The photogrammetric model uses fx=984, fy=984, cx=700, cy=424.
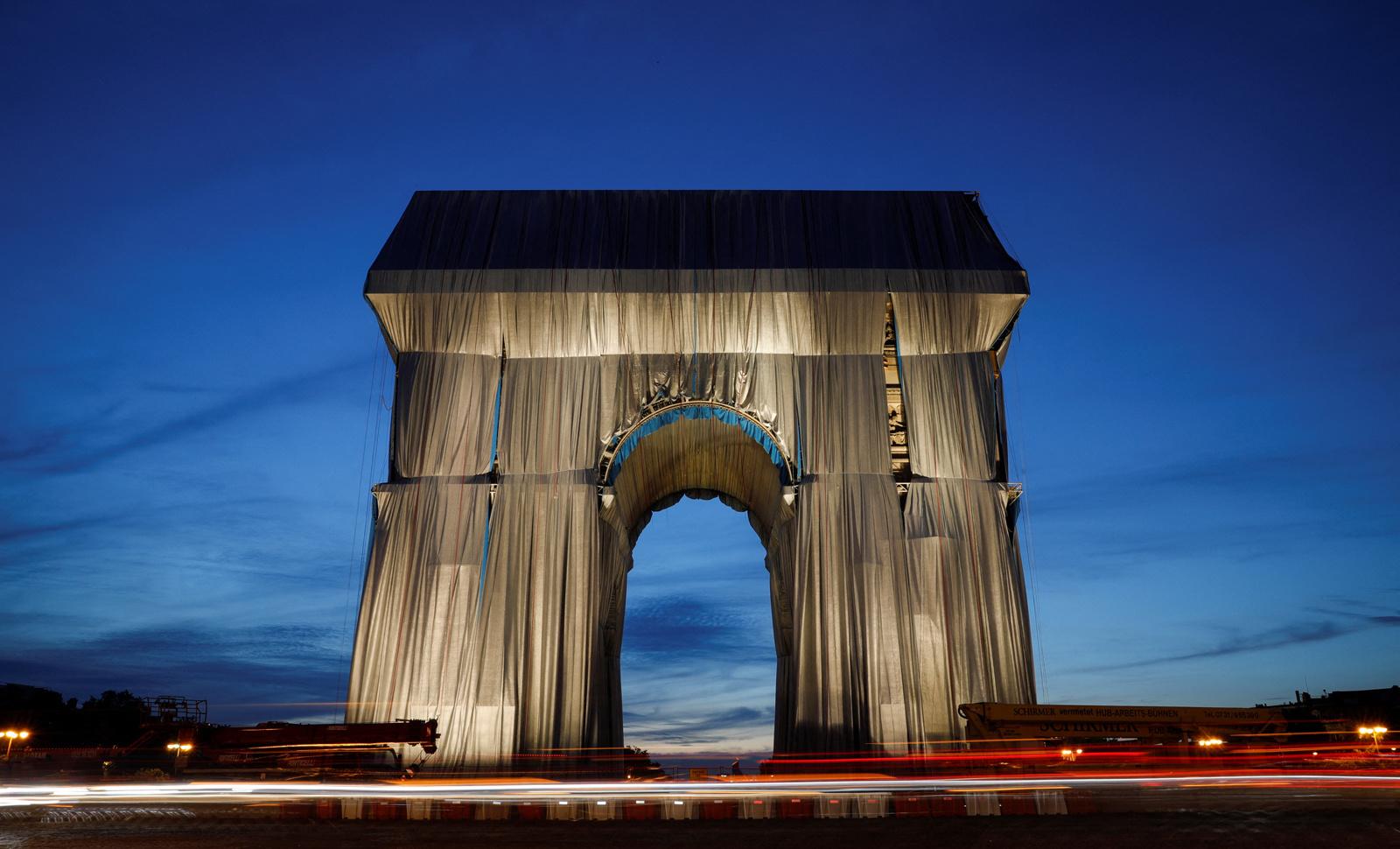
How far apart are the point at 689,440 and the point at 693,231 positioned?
429 centimetres

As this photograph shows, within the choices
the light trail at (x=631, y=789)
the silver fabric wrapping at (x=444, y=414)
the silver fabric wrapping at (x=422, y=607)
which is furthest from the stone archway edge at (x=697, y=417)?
the light trail at (x=631, y=789)

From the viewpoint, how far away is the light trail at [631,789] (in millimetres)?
10141

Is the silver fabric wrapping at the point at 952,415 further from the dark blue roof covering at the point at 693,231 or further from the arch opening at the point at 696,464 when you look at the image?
the arch opening at the point at 696,464

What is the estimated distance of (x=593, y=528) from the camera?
18.5 m

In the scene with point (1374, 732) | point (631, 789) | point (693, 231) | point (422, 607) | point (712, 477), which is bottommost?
point (631, 789)

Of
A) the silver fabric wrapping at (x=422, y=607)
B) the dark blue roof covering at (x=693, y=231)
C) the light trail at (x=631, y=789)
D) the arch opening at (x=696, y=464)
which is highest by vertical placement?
the dark blue roof covering at (x=693, y=231)

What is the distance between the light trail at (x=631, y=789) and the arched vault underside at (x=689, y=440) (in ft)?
20.5


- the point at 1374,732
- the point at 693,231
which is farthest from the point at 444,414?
the point at 1374,732

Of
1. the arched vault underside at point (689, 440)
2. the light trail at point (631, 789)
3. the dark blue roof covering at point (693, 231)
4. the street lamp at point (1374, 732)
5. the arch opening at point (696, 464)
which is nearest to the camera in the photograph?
the light trail at point (631, 789)

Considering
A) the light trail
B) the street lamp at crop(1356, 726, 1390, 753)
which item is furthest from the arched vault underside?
the light trail

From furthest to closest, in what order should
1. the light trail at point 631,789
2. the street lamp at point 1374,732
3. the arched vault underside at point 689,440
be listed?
1. the arched vault underside at point 689,440
2. the street lamp at point 1374,732
3. the light trail at point 631,789

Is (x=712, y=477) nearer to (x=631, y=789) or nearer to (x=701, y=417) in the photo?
(x=701, y=417)

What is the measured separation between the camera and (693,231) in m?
20.2

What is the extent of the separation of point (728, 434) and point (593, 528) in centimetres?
340
